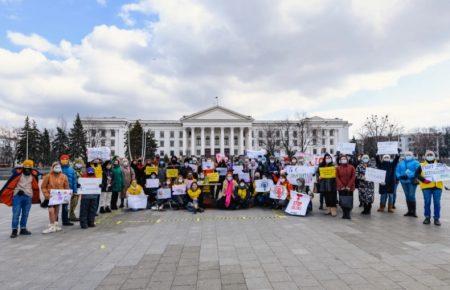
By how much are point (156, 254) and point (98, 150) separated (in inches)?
258

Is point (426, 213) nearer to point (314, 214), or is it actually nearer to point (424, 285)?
point (314, 214)

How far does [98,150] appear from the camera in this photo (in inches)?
469

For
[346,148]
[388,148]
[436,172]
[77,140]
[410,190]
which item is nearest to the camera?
[436,172]

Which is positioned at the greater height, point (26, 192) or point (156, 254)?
point (26, 192)

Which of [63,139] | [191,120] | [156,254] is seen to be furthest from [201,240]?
[191,120]

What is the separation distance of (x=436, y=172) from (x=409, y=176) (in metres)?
1.23

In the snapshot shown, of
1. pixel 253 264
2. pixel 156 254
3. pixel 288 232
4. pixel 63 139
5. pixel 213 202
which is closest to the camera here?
pixel 253 264

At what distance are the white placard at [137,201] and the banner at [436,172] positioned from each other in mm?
9612

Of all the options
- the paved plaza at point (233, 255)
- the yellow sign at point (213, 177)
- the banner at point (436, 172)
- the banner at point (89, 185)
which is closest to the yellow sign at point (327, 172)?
the paved plaza at point (233, 255)

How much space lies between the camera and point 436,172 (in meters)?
9.26

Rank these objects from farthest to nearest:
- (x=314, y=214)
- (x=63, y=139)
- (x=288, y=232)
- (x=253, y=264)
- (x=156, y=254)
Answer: (x=63, y=139) < (x=314, y=214) < (x=288, y=232) < (x=156, y=254) < (x=253, y=264)

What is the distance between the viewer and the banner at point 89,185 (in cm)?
940

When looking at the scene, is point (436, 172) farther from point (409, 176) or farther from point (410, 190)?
point (410, 190)

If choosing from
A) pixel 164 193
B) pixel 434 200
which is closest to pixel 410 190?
pixel 434 200
